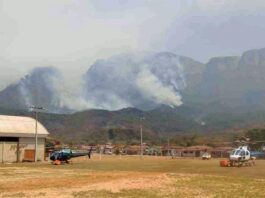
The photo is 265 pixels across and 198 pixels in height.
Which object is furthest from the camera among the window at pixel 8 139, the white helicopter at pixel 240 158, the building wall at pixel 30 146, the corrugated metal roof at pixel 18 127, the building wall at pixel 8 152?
the building wall at pixel 30 146

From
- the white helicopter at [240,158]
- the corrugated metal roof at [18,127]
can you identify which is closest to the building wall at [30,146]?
the corrugated metal roof at [18,127]

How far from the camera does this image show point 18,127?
9681 cm

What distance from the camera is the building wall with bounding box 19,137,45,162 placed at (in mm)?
94800

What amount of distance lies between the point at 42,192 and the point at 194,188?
10.0 meters

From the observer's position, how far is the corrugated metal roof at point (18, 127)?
92812mm

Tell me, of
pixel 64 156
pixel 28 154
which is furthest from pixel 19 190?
pixel 28 154

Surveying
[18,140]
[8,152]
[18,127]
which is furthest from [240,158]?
[18,127]

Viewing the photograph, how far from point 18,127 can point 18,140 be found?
2.87 m

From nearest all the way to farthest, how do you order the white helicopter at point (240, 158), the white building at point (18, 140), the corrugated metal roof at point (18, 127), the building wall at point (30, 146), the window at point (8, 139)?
the white helicopter at point (240, 158), the white building at point (18, 140), the window at point (8, 139), the corrugated metal roof at point (18, 127), the building wall at point (30, 146)

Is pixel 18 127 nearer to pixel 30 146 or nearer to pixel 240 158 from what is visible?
pixel 30 146

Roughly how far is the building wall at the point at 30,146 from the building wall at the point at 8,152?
1417 mm

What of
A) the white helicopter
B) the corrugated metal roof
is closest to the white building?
the corrugated metal roof

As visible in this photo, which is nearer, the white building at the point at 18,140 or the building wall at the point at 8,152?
the building wall at the point at 8,152

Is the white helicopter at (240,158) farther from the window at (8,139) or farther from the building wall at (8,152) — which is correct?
the window at (8,139)
